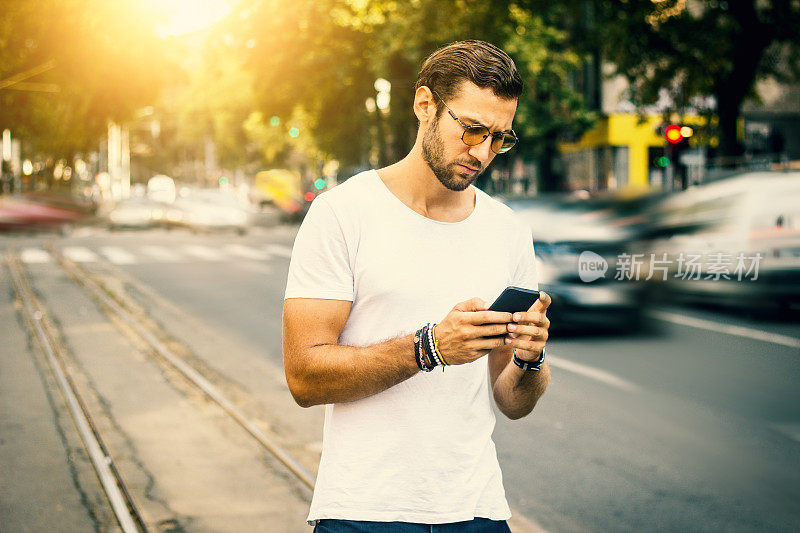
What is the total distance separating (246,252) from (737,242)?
1863 centimetres

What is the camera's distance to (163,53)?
62.3 ft

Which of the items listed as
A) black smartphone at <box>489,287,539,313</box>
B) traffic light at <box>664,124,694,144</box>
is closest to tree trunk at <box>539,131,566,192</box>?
traffic light at <box>664,124,694,144</box>

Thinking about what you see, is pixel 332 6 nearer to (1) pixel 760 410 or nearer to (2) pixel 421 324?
(1) pixel 760 410

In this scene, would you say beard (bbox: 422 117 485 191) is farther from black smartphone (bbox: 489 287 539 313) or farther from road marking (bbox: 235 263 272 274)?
road marking (bbox: 235 263 272 274)

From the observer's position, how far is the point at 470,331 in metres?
1.87

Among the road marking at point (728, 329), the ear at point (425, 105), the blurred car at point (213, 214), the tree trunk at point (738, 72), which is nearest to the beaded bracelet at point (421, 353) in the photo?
the ear at point (425, 105)

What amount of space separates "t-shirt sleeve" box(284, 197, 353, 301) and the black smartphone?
32cm

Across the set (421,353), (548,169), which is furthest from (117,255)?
(421,353)

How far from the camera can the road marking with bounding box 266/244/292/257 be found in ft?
77.7

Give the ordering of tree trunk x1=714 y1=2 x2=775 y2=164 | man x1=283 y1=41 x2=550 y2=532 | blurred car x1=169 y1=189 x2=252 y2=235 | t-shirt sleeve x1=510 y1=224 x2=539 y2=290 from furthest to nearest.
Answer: blurred car x1=169 y1=189 x2=252 y2=235 → tree trunk x1=714 y1=2 x2=775 y2=164 → t-shirt sleeve x1=510 y1=224 x2=539 y2=290 → man x1=283 y1=41 x2=550 y2=532

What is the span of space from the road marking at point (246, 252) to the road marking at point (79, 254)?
327cm

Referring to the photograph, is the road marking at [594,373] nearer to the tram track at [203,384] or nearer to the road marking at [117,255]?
the tram track at [203,384]

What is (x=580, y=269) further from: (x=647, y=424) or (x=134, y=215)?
(x=134, y=215)

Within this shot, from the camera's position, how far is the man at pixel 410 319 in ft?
6.47
